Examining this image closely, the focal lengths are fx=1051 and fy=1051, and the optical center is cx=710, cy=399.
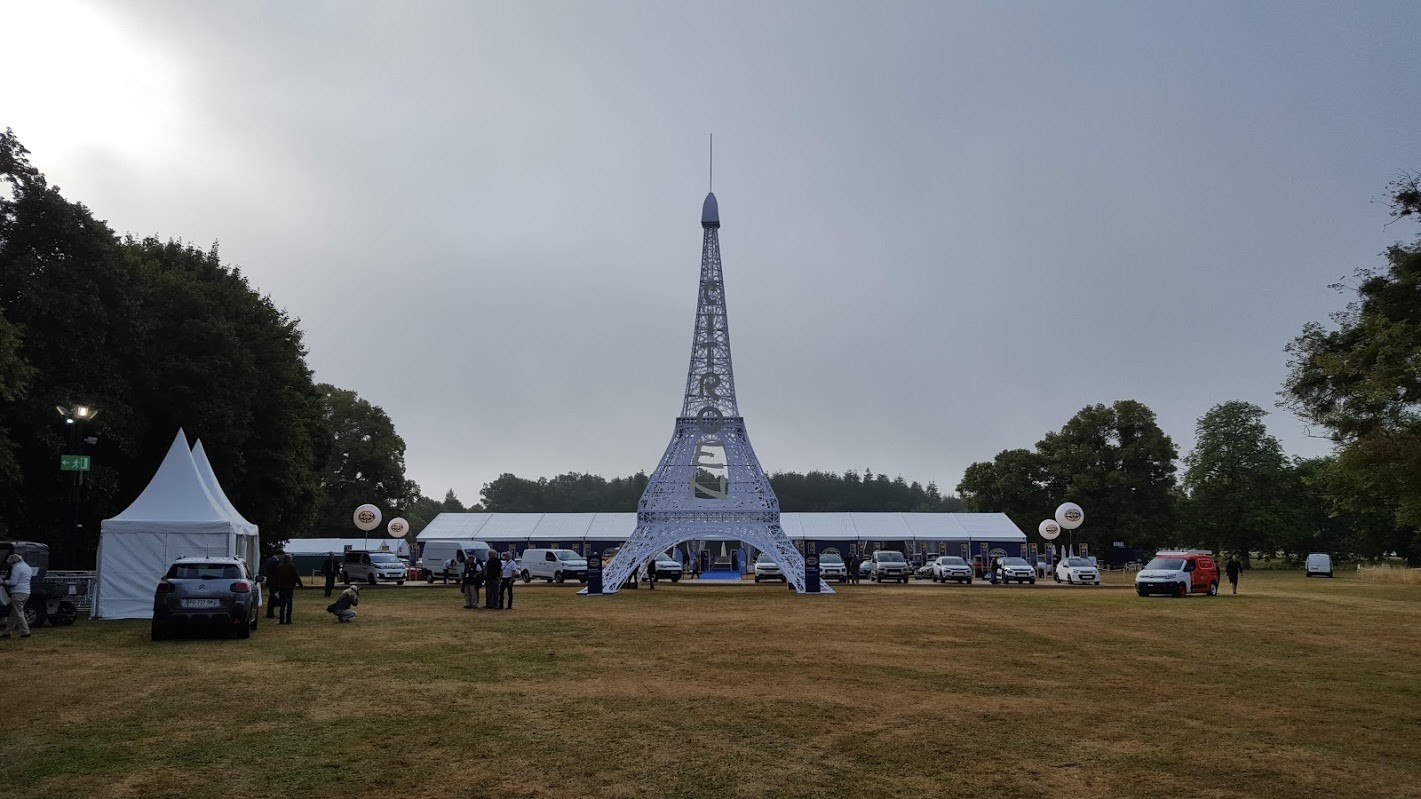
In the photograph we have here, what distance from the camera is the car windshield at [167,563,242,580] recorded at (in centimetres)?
2033

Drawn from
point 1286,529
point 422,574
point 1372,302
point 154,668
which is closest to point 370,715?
point 154,668

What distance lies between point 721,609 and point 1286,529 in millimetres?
67003

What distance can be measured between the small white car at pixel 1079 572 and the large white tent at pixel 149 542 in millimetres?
41130

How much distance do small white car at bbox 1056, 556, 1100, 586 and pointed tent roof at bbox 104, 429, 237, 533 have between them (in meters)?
41.2

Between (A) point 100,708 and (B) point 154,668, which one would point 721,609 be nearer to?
(B) point 154,668

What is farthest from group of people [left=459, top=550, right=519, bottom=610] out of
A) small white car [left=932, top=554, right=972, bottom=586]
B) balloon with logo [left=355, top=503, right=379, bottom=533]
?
small white car [left=932, top=554, right=972, bottom=586]

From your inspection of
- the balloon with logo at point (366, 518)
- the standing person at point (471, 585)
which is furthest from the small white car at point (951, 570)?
the standing person at point (471, 585)

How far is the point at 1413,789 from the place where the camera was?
8.08 meters

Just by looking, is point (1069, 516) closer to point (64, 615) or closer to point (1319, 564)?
point (1319, 564)

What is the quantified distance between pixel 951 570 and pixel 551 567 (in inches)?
790

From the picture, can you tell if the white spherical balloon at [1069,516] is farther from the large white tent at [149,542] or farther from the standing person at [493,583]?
the large white tent at [149,542]

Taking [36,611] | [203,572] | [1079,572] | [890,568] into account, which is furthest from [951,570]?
[36,611]

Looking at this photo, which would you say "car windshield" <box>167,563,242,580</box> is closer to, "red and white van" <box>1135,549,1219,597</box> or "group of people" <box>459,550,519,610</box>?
"group of people" <box>459,550,519,610</box>

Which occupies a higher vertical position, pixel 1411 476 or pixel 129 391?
pixel 129 391
